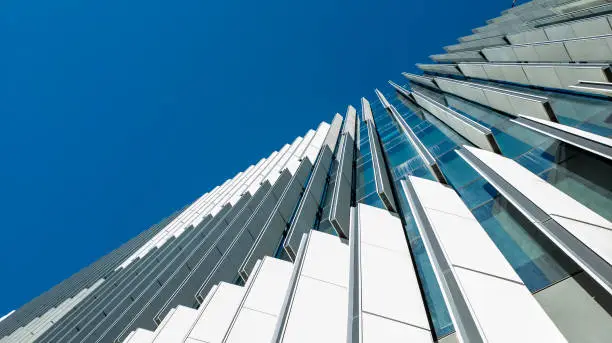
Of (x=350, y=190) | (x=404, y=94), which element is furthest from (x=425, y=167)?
(x=404, y=94)

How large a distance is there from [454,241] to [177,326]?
873 centimetres

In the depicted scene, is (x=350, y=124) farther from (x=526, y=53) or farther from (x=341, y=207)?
(x=341, y=207)

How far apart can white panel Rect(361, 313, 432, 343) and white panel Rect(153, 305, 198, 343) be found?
6.85 m

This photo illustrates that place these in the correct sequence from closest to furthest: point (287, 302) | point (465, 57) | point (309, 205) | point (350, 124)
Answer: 1. point (287, 302)
2. point (309, 205)
3. point (465, 57)
4. point (350, 124)

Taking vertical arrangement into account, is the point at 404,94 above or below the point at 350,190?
above

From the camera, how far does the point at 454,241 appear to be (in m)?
7.06

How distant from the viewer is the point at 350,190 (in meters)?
15.2

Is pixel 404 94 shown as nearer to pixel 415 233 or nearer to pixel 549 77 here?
pixel 549 77

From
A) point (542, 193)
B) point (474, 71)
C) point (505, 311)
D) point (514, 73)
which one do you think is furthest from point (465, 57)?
point (505, 311)

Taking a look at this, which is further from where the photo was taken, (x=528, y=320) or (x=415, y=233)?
(x=415, y=233)

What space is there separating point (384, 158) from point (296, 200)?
4.41 metres

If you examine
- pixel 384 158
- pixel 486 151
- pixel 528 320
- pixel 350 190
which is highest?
pixel 384 158

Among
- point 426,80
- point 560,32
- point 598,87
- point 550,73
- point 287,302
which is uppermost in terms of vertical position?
point 426,80

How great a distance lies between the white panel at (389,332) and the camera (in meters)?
5.57
